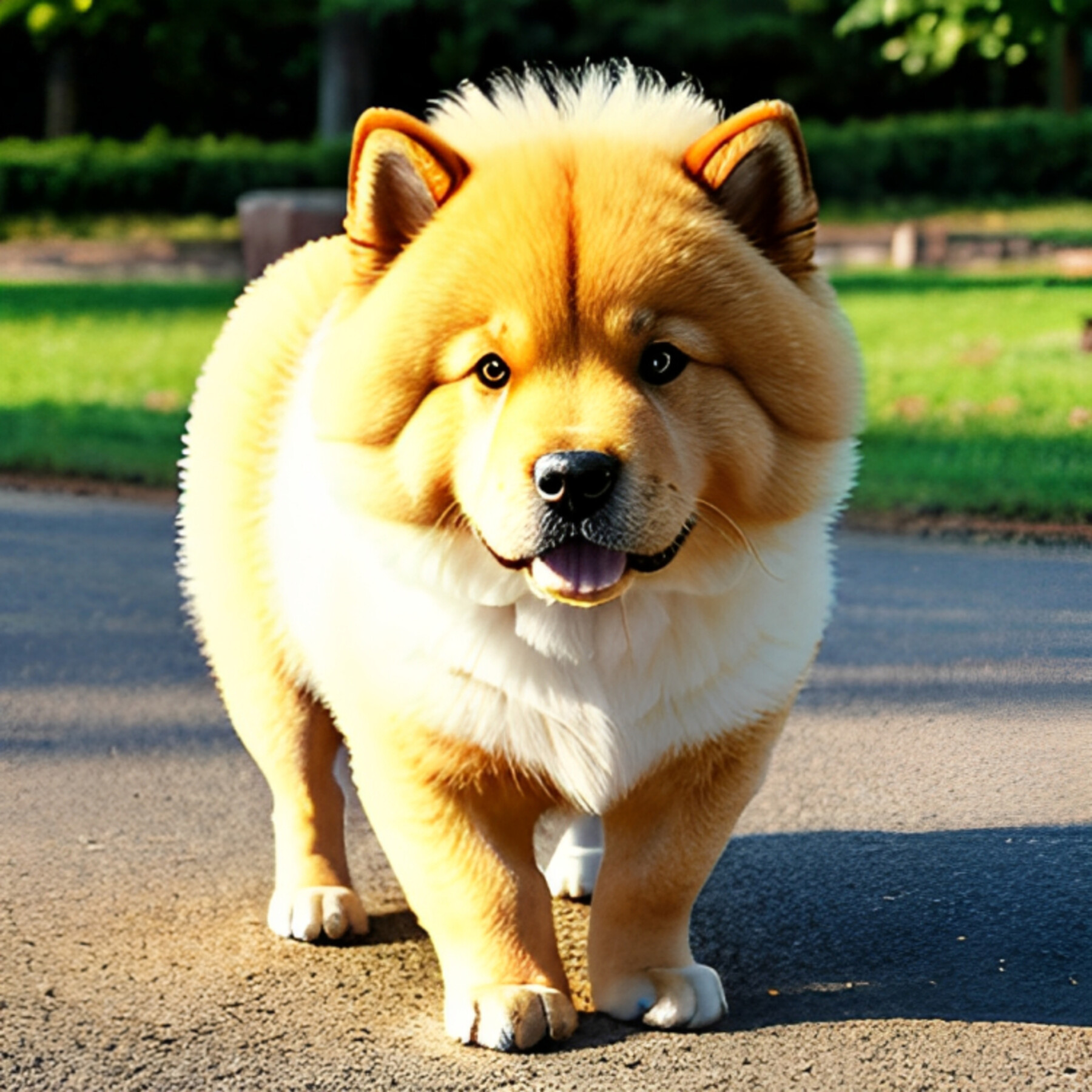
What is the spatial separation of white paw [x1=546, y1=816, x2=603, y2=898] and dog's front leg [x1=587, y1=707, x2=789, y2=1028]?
606 mm

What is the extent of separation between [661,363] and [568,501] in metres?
0.31

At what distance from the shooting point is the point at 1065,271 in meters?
17.5

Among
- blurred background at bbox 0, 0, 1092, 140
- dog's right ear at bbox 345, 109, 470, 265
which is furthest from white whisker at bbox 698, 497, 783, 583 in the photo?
blurred background at bbox 0, 0, 1092, 140

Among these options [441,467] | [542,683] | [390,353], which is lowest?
[542,683]

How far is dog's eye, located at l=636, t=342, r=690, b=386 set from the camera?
2.69 meters

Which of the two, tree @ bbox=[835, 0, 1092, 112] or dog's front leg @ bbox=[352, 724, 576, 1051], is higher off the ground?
tree @ bbox=[835, 0, 1092, 112]

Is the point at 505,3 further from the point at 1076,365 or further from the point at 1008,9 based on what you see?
the point at 1076,365

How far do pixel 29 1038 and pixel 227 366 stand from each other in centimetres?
142

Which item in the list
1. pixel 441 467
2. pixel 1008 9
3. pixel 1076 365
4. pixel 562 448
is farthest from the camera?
pixel 1008 9

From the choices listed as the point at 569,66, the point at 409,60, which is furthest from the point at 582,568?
the point at 409,60

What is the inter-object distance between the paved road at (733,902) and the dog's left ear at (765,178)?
140cm

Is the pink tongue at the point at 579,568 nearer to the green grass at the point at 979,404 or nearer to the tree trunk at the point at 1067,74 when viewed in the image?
the green grass at the point at 979,404

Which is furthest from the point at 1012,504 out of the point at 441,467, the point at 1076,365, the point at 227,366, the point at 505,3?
the point at 505,3

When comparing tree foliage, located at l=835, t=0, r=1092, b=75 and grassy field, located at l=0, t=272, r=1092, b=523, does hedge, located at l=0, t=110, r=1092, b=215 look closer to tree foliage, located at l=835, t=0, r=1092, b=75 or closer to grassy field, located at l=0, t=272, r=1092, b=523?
grassy field, located at l=0, t=272, r=1092, b=523
